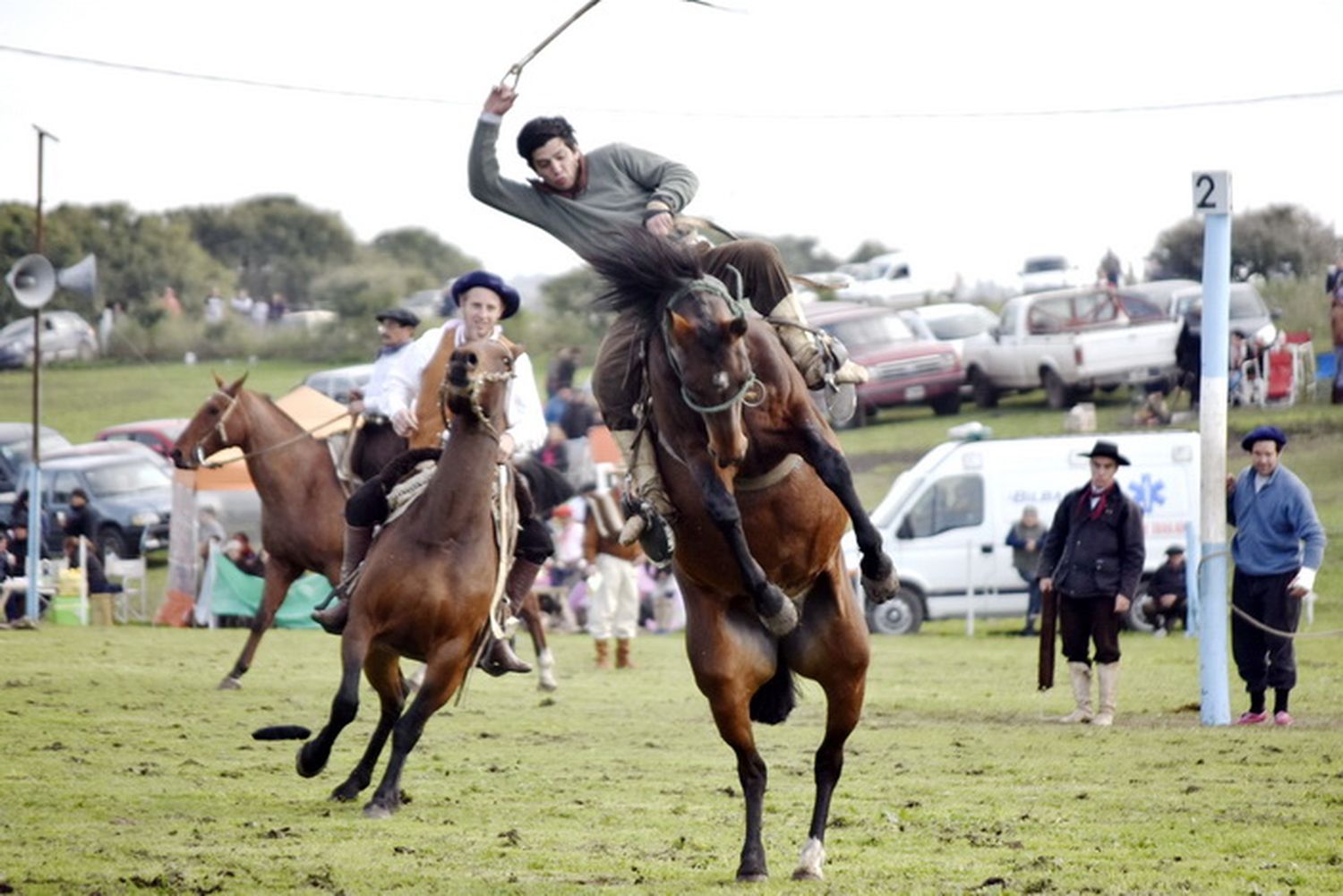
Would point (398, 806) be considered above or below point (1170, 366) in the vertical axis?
below

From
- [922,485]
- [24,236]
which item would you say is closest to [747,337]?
[922,485]

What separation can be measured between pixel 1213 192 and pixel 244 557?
51.8ft

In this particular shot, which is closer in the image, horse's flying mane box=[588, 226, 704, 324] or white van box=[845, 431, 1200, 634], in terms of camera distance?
horse's flying mane box=[588, 226, 704, 324]

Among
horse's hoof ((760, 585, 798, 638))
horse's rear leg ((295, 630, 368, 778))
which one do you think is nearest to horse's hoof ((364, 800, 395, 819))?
horse's rear leg ((295, 630, 368, 778))

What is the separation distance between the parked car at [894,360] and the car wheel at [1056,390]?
196 centimetres

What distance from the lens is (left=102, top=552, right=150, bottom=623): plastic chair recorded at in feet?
90.9

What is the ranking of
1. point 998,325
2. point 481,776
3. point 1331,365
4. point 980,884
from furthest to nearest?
point 998,325 → point 1331,365 → point 481,776 → point 980,884

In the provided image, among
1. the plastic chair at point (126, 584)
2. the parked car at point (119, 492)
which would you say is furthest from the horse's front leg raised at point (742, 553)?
the parked car at point (119, 492)

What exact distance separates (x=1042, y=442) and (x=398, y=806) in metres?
17.2

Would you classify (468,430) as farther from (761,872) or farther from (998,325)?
(998,325)

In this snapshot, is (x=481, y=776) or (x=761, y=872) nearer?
(x=761, y=872)

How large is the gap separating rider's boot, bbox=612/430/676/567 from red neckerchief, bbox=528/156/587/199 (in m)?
1.39

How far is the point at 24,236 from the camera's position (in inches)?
1226

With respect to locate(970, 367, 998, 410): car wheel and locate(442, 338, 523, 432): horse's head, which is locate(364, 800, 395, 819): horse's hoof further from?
locate(970, 367, 998, 410): car wheel
